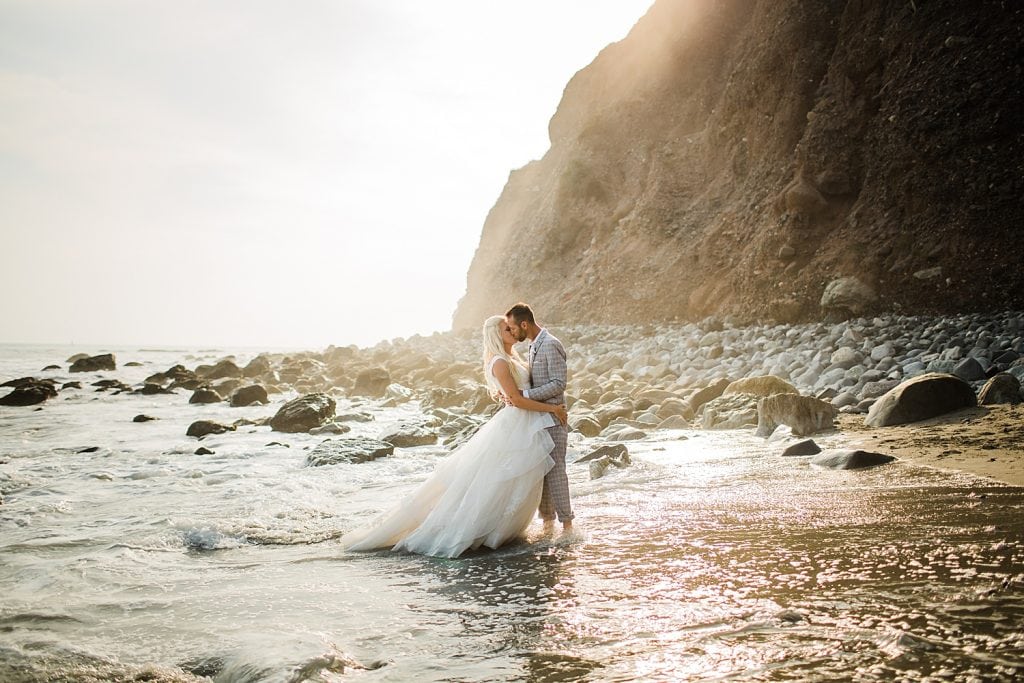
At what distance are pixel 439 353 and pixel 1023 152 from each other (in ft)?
85.8

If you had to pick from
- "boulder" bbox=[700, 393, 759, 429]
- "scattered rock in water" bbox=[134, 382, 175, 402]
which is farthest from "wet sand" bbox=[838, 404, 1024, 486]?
"scattered rock in water" bbox=[134, 382, 175, 402]

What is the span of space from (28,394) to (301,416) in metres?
13.5

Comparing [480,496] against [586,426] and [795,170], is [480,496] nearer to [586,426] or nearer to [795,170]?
[586,426]

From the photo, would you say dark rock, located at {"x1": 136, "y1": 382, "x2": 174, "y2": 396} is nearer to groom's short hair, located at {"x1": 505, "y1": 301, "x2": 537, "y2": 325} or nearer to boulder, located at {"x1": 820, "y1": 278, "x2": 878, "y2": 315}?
groom's short hair, located at {"x1": 505, "y1": 301, "x2": 537, "y2": 325}

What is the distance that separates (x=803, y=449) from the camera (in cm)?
800

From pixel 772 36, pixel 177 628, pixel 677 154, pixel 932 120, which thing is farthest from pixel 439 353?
pixel 177 628

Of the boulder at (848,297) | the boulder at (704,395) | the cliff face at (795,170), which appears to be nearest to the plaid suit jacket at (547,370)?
the boulder at (704,395)

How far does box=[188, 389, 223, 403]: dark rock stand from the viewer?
20809 mm

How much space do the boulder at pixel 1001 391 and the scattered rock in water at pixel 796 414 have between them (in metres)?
1.88

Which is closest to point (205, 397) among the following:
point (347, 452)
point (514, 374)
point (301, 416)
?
point (301, 416)

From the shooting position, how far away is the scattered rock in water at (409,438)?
11.6m

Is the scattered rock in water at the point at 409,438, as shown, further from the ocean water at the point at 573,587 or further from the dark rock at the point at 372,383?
the dark rock at the point at 372,383

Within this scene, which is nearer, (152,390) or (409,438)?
(409,438)

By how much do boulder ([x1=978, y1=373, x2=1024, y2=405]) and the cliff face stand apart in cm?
787
